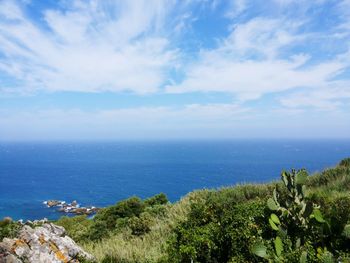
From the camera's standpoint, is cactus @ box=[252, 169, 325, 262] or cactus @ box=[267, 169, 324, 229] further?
cactus @ box=[267, 169, 324, 229]

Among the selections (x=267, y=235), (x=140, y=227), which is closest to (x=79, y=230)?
(x=140, y=227)

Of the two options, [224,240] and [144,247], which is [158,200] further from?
[224,240]

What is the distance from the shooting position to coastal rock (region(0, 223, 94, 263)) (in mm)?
6945

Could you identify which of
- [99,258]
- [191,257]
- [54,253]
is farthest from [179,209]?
[191,257]

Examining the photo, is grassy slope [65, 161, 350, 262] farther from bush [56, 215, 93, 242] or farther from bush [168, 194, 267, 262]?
bush [56, 215, 93, 242]

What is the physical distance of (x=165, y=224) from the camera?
10.9 metres

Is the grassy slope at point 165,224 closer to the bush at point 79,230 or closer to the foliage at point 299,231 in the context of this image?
the foliage at point 299,231

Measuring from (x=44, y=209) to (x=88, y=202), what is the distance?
12341mm

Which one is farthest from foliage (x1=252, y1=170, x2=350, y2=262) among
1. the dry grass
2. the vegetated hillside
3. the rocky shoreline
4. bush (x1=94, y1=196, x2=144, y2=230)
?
the rocky shoreline

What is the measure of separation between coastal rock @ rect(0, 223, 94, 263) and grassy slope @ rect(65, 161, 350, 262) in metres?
0.78

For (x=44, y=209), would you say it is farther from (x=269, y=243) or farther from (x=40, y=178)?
(x=269, y=243)

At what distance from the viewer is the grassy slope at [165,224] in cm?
805

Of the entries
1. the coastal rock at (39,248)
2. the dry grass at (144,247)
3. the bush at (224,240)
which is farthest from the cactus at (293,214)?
the coastal rock at (39,248)

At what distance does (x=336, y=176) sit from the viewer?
1331cm
